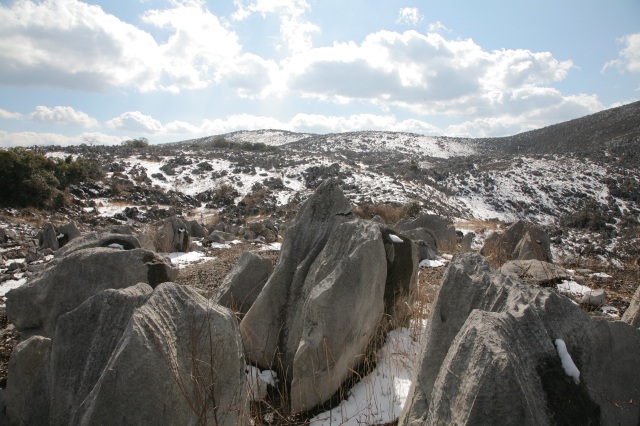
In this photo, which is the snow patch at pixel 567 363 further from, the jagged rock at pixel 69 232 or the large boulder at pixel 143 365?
the jagged rock at pixel 69 232

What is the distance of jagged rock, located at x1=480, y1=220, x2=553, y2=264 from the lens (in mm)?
7535

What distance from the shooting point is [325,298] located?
3.40m

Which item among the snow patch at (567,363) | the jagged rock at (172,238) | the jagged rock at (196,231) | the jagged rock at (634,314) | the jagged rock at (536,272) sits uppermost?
the snow patch at (567,363)

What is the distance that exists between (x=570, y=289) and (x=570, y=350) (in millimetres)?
3774

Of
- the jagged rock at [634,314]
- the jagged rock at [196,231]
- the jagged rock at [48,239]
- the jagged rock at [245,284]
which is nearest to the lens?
the jagged rock at [634,314]

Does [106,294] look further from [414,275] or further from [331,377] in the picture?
[414,275]

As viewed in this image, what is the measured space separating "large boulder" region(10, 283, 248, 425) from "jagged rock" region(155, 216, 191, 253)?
23.6 feet

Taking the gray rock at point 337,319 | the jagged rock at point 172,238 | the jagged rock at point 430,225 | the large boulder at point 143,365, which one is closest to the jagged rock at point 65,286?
the large boulder at point 143,365

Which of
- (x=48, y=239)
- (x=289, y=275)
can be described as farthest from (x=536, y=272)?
(x=48, y=239)

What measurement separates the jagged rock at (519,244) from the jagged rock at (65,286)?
5925 millimetres

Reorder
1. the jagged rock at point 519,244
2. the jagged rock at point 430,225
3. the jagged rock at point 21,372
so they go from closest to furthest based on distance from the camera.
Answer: the jagged rock at point 21,372 → the jagged rock at point 519,244 → the jagged rock at point 430,225

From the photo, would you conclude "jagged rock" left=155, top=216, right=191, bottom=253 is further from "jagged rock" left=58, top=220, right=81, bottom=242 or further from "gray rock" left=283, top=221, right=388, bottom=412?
"gray rock" left=283, top=221, right=388, bottom=412

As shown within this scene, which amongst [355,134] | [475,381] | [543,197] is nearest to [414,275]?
[475,381]

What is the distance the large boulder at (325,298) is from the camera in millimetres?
3377
